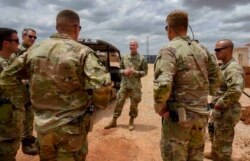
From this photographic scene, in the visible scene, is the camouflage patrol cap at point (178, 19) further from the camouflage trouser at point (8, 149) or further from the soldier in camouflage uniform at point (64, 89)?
the camouflage trouser at point (8, 149)

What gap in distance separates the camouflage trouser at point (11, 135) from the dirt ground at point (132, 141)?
4.35 ft

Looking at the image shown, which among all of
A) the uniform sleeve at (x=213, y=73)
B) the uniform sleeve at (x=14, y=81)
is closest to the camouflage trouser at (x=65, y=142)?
the uniform sleeve at (x=14, y=81)

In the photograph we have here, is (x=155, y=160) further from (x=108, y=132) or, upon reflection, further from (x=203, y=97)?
(x=203, y=97)

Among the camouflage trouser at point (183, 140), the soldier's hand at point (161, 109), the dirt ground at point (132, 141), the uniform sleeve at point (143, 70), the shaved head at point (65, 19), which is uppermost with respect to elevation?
the shaved head at point (65, 19)

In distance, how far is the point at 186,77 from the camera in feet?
12.1

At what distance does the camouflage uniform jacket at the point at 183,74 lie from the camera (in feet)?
11.6

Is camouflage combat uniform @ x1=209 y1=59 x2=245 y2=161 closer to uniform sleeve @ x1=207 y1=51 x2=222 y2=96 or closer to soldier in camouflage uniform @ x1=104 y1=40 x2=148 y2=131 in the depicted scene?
uniform sleeve @ x1=207 y1=51 x2=222 y2=96

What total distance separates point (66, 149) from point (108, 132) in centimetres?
487

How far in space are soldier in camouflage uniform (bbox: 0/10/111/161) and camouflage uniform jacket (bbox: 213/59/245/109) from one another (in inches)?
107

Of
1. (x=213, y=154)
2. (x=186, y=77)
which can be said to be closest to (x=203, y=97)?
(x=186, y=77)

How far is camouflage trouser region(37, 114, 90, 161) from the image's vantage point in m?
3.29

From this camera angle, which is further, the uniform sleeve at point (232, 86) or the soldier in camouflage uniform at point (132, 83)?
the soldier in camouflage uniform at point (132, 83)

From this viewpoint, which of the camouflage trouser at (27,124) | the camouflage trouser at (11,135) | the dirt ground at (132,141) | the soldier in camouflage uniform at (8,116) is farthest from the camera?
the dirt ground at (132,141)

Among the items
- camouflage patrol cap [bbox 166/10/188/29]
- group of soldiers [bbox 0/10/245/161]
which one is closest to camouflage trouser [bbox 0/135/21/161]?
group of soldiers [bbox 0/10/245/161]
